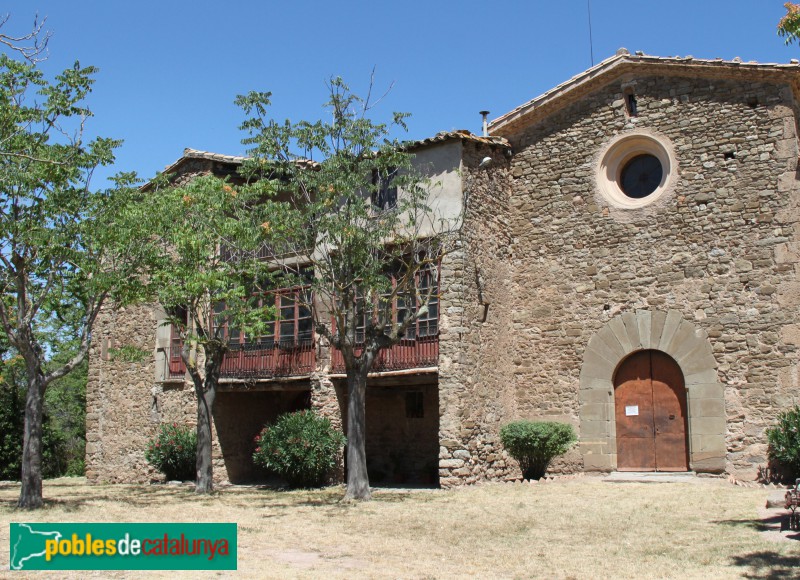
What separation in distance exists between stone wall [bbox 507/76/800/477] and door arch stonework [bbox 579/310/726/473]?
161 millimetres

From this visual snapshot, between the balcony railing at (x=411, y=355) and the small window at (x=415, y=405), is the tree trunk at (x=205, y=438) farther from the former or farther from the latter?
the small window at (x=415, y=405)

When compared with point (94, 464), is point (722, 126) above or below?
above

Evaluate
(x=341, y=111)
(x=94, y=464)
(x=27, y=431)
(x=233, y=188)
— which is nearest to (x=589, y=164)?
(x=341, y=111)

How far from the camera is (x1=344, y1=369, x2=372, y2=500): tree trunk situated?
15016 millimetres

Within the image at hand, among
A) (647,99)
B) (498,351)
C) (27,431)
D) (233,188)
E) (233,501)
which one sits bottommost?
(233,501)

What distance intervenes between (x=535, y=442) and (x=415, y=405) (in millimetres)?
4625

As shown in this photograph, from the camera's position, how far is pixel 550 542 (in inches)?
408

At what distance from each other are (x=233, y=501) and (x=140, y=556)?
24.1 feet

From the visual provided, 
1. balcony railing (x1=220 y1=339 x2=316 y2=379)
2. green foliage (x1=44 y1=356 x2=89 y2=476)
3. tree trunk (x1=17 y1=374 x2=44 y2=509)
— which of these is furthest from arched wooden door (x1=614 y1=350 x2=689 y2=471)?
green foliage (x1=44 y1=356 x2=89 y2=476)

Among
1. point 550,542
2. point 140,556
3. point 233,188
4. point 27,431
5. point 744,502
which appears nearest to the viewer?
point 140,556

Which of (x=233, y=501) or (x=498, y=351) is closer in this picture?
(x=233, y=501)

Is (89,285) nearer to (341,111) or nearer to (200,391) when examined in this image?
(200,391)

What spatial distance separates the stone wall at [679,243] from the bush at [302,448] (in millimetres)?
4044

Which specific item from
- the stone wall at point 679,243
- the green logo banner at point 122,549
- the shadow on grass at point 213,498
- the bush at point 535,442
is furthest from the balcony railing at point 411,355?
the green logo banner at point 122,549
